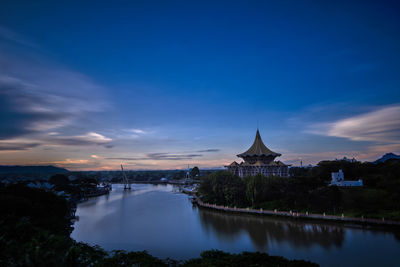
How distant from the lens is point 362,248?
47.2 ft

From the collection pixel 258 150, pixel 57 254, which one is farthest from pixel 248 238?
pixel 258 150

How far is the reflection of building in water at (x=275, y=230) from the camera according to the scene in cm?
1584

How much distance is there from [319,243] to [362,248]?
2239 mm

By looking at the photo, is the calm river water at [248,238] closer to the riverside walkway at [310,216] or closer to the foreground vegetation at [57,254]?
the riverside walkway at [310,216]

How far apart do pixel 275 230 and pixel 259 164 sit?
17.8 metres

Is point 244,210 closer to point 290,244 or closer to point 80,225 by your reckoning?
point 290,244

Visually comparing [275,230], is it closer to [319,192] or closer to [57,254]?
[319,192]

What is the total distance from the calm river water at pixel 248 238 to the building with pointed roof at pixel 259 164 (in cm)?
1294

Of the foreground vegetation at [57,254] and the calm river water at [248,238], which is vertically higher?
the foreground vegetation at [57,254]

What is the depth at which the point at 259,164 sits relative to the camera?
119 ft

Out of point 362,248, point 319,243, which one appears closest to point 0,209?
point 319,243

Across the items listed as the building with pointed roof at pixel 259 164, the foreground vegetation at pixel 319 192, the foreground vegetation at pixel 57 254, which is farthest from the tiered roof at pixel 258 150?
the foreground vegetation at pixel 57 254

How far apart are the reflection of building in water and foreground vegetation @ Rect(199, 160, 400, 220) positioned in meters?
2.65

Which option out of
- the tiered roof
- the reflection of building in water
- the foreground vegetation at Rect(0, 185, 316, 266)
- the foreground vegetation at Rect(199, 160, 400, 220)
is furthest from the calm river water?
the tiered roof
